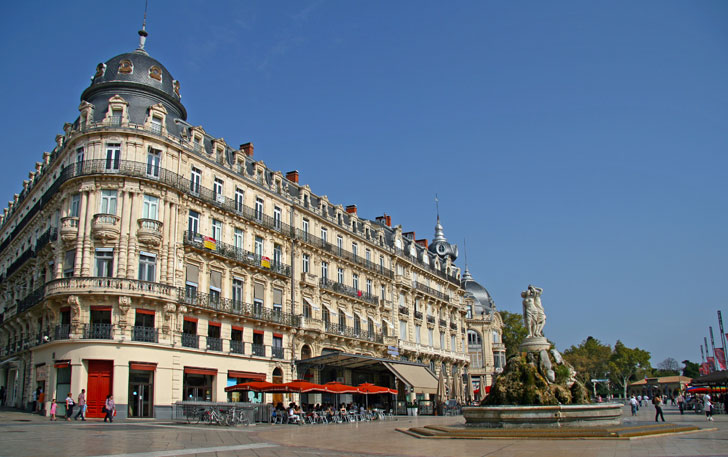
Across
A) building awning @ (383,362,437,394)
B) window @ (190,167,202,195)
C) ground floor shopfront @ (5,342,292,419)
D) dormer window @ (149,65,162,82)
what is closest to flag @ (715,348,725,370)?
building awning @ (383,362,437,394)

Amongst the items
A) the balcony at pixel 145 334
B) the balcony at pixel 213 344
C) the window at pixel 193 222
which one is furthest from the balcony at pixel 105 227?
the balcony at pixel 213 344

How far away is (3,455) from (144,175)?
20.0 meters

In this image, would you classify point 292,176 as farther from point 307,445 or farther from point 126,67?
point 307,445

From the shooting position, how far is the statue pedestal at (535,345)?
24672mm

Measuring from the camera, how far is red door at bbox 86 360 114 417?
28.2 m

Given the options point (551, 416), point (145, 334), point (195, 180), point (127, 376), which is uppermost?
point (195, 180)

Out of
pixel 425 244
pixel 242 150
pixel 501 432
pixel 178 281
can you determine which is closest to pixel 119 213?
pixel 178 281

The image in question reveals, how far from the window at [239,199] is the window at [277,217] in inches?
116

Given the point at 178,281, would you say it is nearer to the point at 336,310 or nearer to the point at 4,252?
the point at 336,310

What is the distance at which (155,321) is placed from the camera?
30172 millimetres

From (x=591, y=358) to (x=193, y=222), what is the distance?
7983cm

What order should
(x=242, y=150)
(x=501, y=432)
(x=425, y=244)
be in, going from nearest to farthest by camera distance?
(x=501, y=432)
(x=242, y=150)
(x=425, y=244)

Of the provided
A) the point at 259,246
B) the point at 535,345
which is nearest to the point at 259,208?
the point at 259,246

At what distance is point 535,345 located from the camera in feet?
81.4
